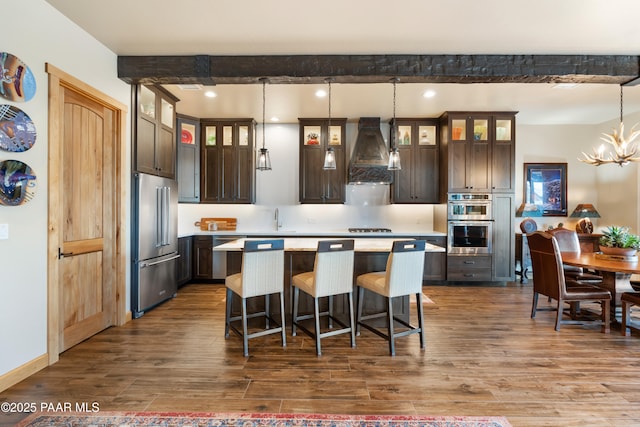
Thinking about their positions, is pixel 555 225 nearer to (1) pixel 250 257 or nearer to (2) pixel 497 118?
(2) pixel 497 118

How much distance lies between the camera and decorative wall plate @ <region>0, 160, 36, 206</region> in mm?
2178

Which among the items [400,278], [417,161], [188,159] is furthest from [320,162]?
[400,278]

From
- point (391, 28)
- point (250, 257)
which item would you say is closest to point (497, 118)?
point (391, 28)

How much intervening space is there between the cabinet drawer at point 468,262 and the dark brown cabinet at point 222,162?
3.67 metres

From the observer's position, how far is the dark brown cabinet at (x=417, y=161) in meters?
5.64

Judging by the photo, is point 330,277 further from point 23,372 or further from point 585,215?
point 585,215

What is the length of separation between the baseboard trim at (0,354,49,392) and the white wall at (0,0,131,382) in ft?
0.11

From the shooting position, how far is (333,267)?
2.84 metres

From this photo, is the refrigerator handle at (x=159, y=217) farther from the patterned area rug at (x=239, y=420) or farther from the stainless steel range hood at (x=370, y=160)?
the stainless steel range hood at (x=370, y=160)

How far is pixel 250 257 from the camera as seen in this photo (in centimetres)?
273

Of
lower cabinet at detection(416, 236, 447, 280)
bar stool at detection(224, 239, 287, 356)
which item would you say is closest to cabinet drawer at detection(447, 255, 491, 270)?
lower cabinet at detection(416, 236, 447, 280)

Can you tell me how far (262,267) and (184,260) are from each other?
2925 mm

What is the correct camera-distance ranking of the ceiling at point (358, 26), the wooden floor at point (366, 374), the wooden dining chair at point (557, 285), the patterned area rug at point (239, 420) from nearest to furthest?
the patterned area rug at point (239, 420) → the wooden floor at point (366, 374) → the ceiling at point (358, 26) → the wooden dining chair at point (557, 285)

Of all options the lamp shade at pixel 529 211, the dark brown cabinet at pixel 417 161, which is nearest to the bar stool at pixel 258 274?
the dark brown cabinet at pixel 417 161
